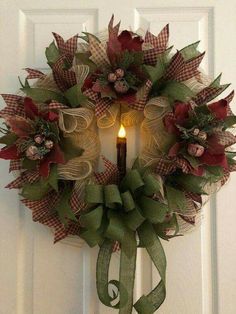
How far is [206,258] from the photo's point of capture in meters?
1.07

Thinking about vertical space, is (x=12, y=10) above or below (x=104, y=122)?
above

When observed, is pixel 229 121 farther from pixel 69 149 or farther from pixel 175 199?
pixel 69 149

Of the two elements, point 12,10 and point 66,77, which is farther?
point 12,10

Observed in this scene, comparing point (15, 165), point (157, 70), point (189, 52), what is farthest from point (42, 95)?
point (189, 52)

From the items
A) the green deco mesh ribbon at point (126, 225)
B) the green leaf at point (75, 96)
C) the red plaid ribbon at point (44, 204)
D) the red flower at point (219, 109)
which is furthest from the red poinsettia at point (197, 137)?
the red plaid ribbon at point (44, 204)

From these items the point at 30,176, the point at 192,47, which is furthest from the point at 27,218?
the point at 192,47

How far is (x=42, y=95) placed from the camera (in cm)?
91

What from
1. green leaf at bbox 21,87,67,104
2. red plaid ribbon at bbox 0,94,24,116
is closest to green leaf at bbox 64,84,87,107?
green leaf at bbox 21,87,67,104

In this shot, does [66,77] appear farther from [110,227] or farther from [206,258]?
[206,258]

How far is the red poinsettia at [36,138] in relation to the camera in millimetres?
831

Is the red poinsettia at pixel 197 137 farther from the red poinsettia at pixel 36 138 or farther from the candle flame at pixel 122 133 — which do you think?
the red poinsettia at pixel 36 138

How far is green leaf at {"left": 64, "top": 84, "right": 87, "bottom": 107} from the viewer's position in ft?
Answer: 2.85

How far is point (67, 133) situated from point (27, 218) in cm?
34

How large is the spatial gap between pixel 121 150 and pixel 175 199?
20 centimetres
